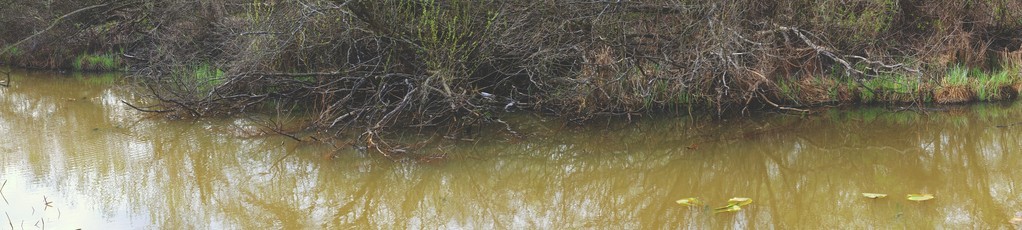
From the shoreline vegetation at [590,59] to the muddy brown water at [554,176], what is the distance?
0.36 m

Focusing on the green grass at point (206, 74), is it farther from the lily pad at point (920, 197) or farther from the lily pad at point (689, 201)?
the lily pad at point (920, 197)

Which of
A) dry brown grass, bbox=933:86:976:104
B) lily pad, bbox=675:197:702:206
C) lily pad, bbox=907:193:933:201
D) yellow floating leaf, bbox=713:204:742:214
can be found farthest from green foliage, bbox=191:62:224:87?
dry brown grass, bbox=933:86:976:104

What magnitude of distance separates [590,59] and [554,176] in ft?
8.03

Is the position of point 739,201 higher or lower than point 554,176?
higher

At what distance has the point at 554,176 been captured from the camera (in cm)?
648

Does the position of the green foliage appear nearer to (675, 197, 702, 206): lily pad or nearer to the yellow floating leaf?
(675, 197, 702, 206): lily pad

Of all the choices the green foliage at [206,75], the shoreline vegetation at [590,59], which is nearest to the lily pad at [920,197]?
the shoreline vegetation at [590,59]

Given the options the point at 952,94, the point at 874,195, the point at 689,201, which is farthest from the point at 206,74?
the point at 952,94

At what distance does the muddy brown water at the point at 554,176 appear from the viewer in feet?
17.4

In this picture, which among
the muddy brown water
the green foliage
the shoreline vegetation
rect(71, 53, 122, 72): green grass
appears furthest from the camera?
rect(71, 53, 122, 72): green grass

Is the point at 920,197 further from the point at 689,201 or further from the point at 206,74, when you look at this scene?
the point at 206,74

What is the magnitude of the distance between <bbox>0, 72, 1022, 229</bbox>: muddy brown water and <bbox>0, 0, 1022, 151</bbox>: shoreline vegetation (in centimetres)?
36

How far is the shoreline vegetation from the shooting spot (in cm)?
827

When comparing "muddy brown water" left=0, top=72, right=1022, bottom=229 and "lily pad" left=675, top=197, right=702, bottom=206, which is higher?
"lily pad" left=675, top=197, right=702, bottom=206
